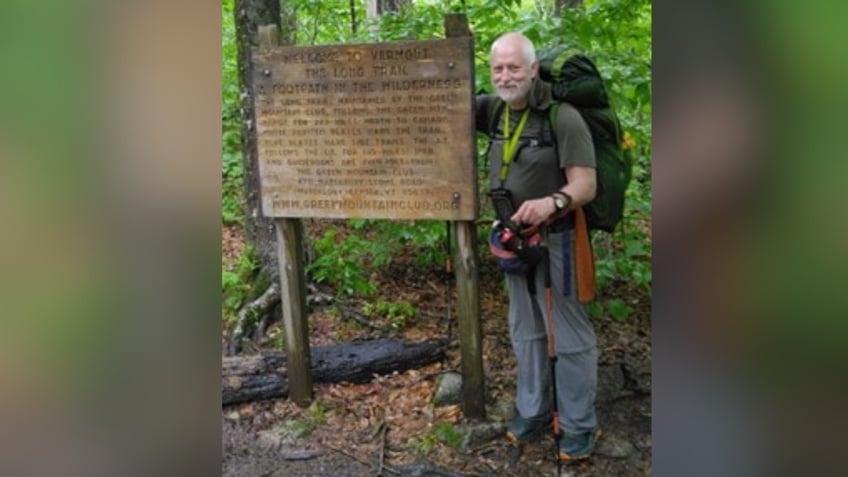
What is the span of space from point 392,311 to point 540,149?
8.22 feet

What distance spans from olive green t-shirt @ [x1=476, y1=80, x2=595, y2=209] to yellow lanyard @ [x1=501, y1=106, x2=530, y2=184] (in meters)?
0.02

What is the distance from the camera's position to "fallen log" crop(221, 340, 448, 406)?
15.4 feet

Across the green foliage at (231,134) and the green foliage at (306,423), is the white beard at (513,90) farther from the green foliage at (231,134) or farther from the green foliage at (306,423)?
the green foliage at (231,134)

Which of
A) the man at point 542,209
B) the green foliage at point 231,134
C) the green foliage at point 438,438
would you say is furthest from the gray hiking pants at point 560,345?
the green foliage at point 231,134

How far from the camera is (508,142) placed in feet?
12.3

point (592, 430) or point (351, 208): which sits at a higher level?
point (351, 208)

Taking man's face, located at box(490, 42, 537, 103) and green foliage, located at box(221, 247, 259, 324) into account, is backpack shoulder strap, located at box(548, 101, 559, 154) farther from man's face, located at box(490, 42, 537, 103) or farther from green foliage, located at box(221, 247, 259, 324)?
green foliage, located at box(221, 247, 259, 324)

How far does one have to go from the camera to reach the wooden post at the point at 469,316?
4.08 m

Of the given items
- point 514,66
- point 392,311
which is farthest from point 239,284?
point 514,66

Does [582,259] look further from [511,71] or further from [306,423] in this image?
[306,423]
